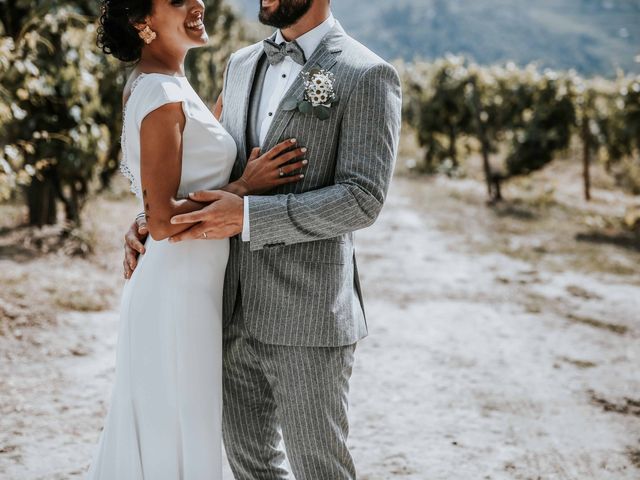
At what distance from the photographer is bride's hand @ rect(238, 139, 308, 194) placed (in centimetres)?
216

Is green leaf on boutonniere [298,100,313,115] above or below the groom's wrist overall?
above

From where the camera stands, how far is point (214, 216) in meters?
2.08

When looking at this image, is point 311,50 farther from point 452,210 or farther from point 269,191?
point 452,210

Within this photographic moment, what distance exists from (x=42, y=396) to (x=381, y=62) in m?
3.17

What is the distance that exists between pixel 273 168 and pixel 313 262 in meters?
0.32

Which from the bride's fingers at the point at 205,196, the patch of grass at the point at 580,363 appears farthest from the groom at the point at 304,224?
the patch of grass at the point at 580,363

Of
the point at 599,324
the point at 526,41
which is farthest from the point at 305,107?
the point at 526,41

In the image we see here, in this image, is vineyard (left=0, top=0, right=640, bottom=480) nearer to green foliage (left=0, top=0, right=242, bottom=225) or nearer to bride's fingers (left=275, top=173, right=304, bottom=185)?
green foliage (left=0, top=0, right=242, bottom=225)

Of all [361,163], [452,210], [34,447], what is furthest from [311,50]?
[452,210]

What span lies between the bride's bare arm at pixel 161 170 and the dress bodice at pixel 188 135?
0.04 meters

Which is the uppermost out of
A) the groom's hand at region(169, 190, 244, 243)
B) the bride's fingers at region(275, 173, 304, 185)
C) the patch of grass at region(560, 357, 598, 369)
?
the bride's fingers at region(275, 173, 304, 185)

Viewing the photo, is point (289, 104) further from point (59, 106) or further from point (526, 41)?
point (526, 41)

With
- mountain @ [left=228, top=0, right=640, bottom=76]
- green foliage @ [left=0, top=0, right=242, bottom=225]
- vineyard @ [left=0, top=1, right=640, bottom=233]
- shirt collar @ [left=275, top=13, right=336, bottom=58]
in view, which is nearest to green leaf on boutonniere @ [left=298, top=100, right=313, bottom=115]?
shirt collar @ [left=275, top=13, right=336, bottom=58]

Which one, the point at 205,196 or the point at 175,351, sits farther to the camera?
the point at 175,351
